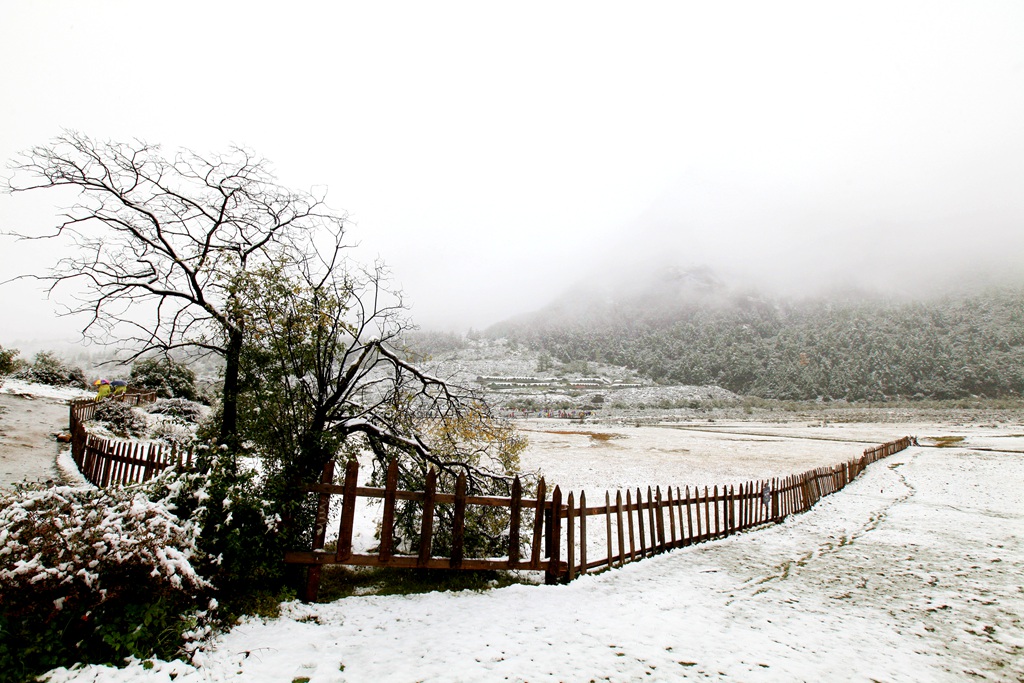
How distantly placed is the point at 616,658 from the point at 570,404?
5007 inches

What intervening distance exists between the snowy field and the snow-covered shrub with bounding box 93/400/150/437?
783 inches

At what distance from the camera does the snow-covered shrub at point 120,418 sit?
20.2m

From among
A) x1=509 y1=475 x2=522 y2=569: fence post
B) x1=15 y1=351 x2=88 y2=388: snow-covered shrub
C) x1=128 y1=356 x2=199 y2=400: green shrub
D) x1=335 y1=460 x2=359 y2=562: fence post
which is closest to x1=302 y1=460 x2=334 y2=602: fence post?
x1=335 y1=460 x2=359 y2=562: fence post

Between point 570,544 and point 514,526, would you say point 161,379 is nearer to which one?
point 514,526

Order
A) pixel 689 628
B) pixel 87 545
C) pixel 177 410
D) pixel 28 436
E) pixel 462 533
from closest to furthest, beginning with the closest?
pixel 87 545 → pixel 689 628 → pixel 462 533 → pixel 28 436 → pixel 177 410

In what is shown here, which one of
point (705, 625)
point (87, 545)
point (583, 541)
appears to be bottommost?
point (705, 625)

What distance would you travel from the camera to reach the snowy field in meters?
4.82

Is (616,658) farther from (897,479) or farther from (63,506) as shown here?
(897,479)

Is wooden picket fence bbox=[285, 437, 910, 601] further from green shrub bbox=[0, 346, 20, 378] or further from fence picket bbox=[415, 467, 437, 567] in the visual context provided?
green shrub bbox=[0, 346, 20, 378]

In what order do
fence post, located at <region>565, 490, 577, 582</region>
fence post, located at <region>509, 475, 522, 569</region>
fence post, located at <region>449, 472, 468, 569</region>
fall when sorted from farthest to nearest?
1. fence post, located at <region>565, 490, 577, 582</region>
2. fence post, located at <region>509, 475, 522, 569</region>
3. fence post, located at <region>449, 472, 468, 569</region>

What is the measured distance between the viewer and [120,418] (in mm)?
20969

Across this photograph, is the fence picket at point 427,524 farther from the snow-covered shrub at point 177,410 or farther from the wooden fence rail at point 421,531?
the snow-covered shrub at point 177,410

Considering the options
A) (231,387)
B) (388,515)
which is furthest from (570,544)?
(231,387)

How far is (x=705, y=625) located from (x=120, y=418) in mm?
25105
